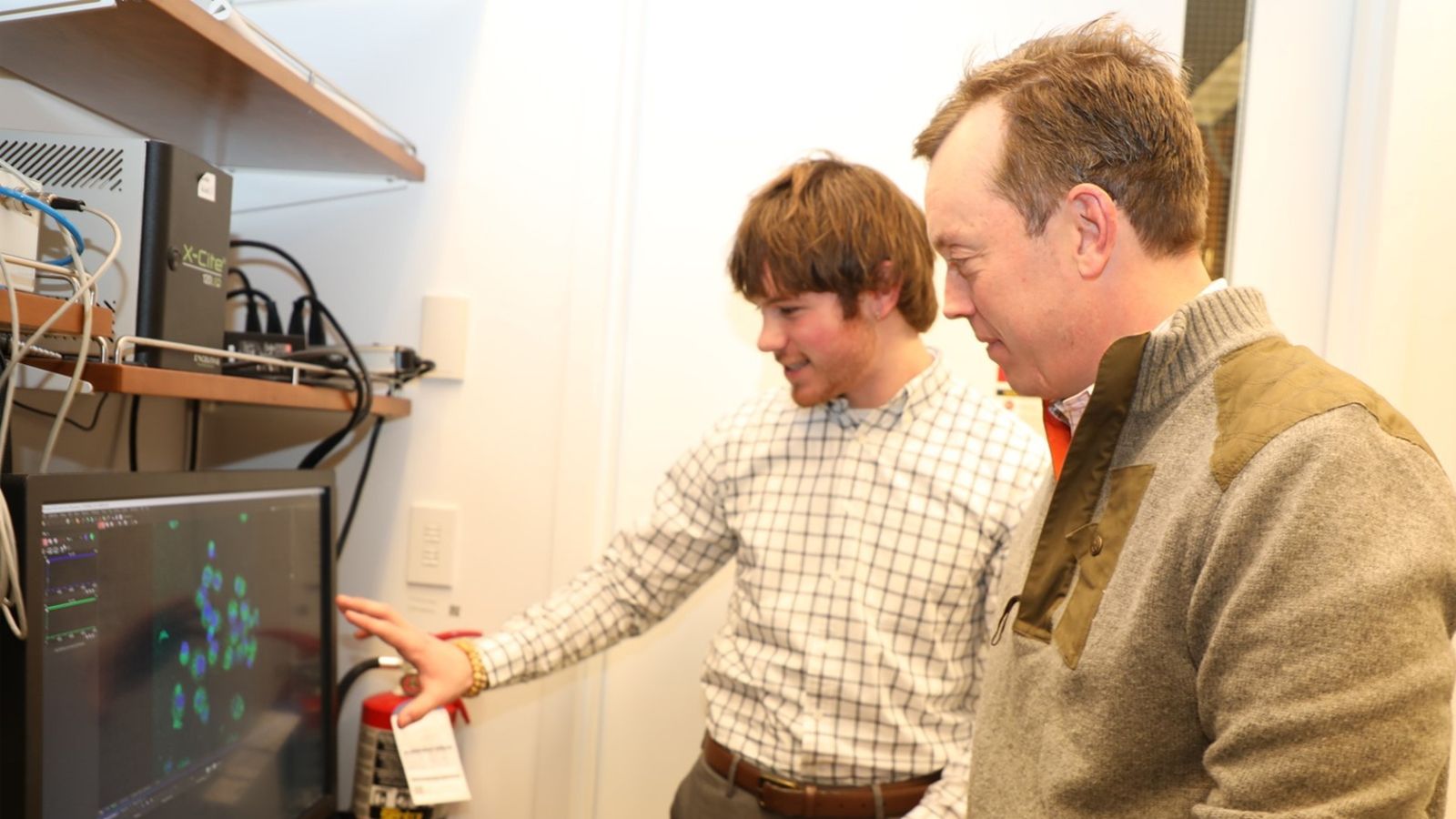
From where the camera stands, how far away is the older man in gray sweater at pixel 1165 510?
2.14 ft

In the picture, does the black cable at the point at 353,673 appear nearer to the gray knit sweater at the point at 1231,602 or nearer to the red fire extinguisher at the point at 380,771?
the red fire extinguisher at the point at 380,771

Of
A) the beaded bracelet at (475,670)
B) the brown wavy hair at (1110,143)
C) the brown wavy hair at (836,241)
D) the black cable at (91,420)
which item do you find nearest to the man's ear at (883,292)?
the brown wavy hair at (836,241)

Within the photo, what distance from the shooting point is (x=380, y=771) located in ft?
5.41

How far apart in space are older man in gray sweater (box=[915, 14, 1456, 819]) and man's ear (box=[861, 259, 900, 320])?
430mm

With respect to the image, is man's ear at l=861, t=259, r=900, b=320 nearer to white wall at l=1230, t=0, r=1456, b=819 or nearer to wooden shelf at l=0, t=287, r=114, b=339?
white wall at l=1230, t=0, r=1456, b=819

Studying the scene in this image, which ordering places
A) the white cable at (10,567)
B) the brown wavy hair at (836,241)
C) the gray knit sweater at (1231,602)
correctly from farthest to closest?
the brown wavy hair at (836,241) → the white cable at (10,567) → the gray knit sweater at (1231,602)

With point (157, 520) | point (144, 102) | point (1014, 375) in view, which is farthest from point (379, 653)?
point (1014, 375)

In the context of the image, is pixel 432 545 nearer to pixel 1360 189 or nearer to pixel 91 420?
pixel 91 420

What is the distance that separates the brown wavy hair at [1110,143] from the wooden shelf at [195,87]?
81 cm

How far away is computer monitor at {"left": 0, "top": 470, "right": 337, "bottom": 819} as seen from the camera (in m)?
0.88

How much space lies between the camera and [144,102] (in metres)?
1.38

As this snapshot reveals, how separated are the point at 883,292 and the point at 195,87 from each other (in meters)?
0.90

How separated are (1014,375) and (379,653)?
130 centimetres

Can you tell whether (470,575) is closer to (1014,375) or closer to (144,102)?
(144,102)
